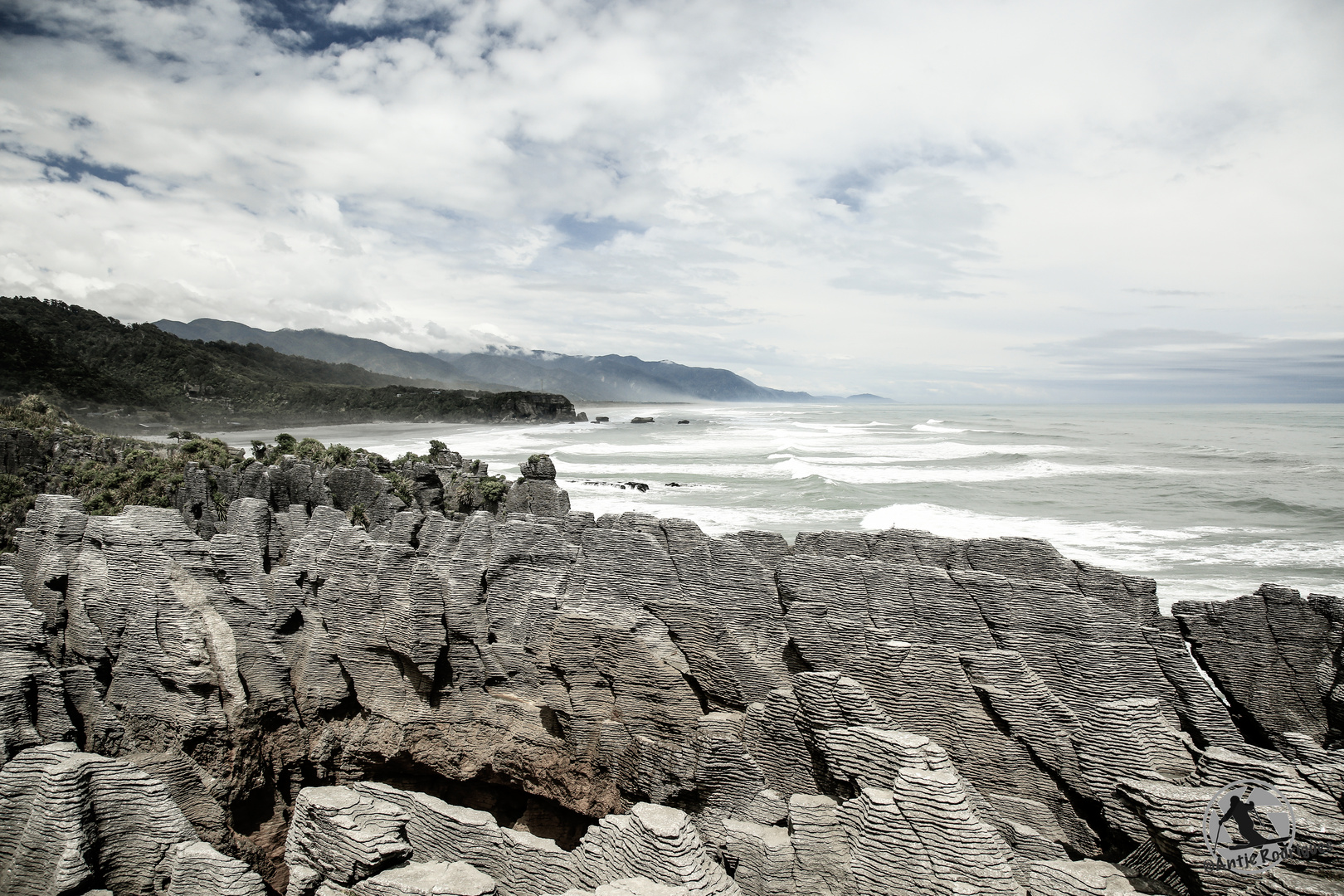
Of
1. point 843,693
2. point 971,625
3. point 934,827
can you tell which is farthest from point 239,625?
point 971,625

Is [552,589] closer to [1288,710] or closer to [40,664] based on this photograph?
[40,664]

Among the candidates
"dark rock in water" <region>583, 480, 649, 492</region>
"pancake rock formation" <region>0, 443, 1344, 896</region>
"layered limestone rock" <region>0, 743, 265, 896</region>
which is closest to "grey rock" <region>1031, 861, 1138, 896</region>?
"pancake rock formation" <region>0, 443, 1344, 896</region>

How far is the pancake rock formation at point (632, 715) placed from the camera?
389 centimetres

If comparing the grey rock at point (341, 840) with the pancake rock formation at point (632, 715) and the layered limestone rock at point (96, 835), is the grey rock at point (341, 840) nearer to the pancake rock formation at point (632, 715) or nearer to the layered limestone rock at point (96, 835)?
the pancake rock formation at point (632, 715)

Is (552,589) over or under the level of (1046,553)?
under

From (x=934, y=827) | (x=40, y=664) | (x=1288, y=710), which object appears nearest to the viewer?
(x=934, y=827)

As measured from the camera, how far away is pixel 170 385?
70562 mm

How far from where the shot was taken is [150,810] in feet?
14.7

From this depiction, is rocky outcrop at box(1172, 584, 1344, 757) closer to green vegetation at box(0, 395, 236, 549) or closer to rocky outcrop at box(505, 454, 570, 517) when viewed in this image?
rocky outcrop at box(505, 454, 570, 517)

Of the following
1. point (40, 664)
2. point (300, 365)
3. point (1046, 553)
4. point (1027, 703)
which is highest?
point (300, 365)

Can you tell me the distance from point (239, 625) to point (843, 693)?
220 inches

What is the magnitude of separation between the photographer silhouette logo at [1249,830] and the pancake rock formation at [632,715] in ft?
0.15

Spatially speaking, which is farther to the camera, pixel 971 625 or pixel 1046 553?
pixel 1046 553

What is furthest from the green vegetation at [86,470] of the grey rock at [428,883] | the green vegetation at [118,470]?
the grey rock at [428,883]
